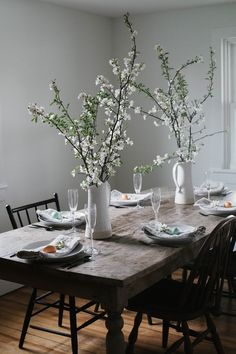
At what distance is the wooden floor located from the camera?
9.82 feet

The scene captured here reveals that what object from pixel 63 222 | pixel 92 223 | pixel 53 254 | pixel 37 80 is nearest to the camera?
pixel 53 254

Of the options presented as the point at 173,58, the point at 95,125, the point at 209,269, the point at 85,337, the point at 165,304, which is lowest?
the point at 85,337

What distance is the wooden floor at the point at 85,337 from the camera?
2992 millimetres

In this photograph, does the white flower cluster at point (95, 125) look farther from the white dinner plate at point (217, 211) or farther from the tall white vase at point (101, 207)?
the white dinner plate at point (217, 211)

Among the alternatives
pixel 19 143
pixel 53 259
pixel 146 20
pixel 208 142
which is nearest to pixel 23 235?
pixel 53 259

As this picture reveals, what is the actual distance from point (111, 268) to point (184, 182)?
1.43 metres

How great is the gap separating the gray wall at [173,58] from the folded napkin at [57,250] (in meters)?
2.42

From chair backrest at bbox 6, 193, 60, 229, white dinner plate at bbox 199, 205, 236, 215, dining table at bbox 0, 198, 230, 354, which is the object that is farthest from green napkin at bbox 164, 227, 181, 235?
chair backrest at bbox 6, 193, 60, 229

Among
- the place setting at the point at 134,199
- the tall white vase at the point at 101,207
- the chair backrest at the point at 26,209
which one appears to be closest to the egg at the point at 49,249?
the tall white vase at the point at 101,207

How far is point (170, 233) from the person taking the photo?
8.21ft

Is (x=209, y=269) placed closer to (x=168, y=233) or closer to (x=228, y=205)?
(x=168, y=233)

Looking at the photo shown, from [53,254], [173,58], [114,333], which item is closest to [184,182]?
[53,254]

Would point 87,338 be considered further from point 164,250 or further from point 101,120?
point 101,120

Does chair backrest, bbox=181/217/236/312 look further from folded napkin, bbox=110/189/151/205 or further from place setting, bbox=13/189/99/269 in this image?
folded napkin, bbox=110/189/151/205
